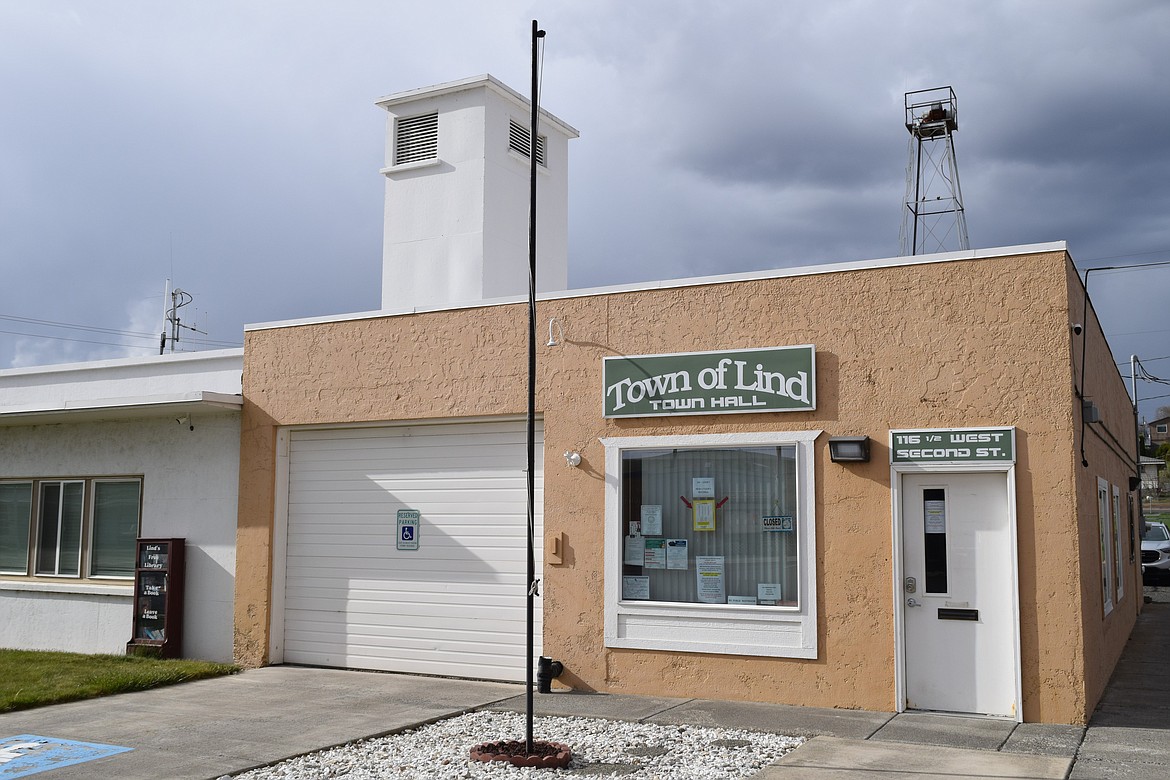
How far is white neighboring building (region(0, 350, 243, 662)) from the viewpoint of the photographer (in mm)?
13016

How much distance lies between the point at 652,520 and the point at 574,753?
300 cm

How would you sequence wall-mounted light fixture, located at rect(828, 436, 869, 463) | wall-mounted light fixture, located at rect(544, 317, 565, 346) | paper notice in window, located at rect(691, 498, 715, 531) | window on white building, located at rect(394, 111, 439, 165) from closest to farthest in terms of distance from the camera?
wall-mounted light fixture, located at rect(828, 436, 869, 463), paper notice in window, located at rect(691, 498, 715, 531), wall-mounted light fixture, located at rect(544, 317, 565, 346), window on white building, located at rect(394, 111, 439, 165)

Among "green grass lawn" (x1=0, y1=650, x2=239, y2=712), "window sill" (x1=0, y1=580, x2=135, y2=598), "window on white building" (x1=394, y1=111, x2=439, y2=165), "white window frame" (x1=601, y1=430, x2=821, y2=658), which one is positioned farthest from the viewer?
"window on white building" (x1=394, y1=111, x2=439, y2=165)

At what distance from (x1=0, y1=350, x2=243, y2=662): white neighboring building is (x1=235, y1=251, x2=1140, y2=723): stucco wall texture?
8.86ft

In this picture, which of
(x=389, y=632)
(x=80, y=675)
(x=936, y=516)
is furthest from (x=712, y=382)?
(x=80, y=675)

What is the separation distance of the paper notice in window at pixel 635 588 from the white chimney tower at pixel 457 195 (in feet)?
20.9

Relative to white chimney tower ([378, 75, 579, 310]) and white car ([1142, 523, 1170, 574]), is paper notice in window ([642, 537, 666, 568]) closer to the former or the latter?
white chimney tower ([378, 75, 579, 310])

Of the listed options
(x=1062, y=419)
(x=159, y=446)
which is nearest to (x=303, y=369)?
(x=159, y=446)

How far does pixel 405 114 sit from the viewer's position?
55.6ft

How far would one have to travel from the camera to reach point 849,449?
962cm

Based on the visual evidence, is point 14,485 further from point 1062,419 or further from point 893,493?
point 1062,419

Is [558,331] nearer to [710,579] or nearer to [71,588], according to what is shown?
[710,579]

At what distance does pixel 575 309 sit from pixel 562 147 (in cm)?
783

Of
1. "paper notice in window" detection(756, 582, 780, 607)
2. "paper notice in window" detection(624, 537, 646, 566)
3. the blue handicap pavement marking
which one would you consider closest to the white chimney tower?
"paper notice in window" detection(624, 537, 646, 566)
